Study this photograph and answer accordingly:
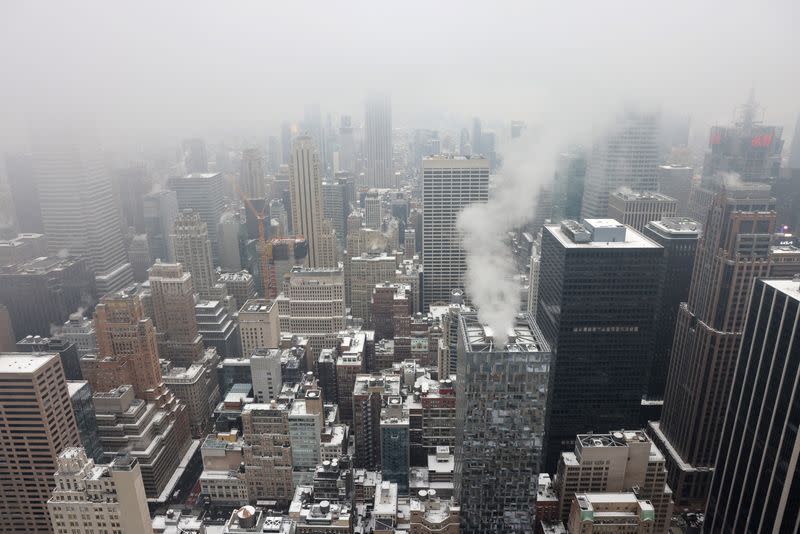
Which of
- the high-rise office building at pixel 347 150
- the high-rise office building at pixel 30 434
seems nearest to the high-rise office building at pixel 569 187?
the high-rise office building at pixel 347 150

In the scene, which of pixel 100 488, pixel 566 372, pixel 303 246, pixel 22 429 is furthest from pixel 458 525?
pixel 303 246

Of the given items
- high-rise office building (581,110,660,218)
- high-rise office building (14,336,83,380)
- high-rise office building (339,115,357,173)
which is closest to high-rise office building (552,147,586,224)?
high-rise office building (581,110,660,218)

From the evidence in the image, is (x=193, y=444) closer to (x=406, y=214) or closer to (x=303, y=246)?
(x=303, y=246)

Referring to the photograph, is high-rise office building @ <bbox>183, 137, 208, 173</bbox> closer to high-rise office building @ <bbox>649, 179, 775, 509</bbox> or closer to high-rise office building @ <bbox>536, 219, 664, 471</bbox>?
high-rise office building @ <bbox>536, 219, 664, 471</bbox>

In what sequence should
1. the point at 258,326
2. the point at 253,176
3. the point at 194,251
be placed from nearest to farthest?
the point at 258,326
the point at 194,251
the point at 253,176

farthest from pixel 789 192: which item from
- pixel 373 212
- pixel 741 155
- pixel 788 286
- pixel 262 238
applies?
pixel 262 238

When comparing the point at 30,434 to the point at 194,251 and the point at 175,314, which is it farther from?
the point at 194,251
